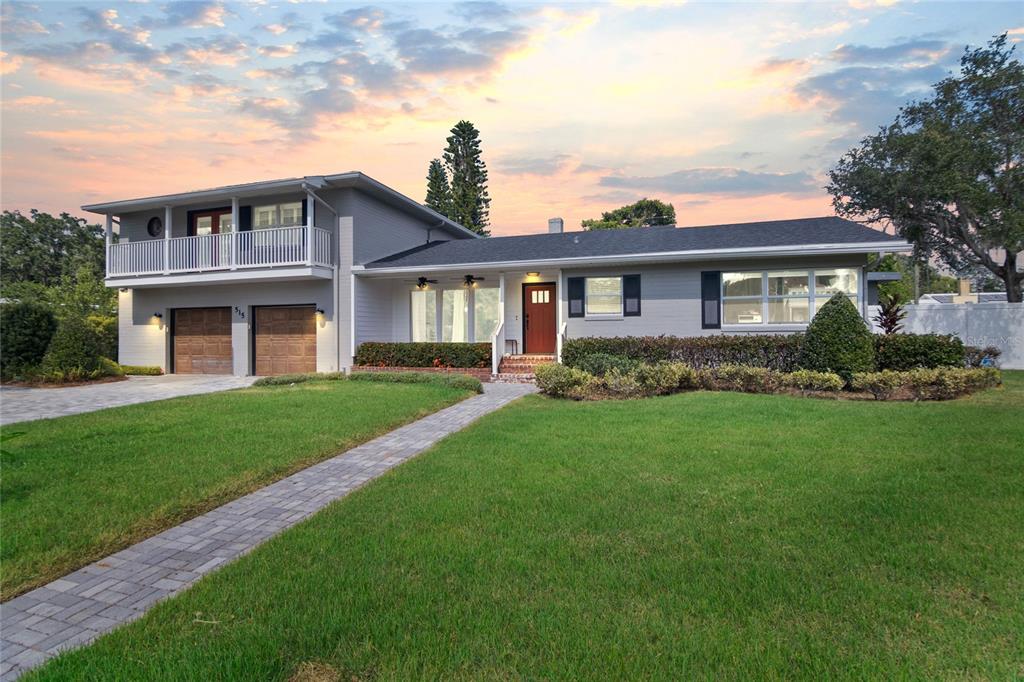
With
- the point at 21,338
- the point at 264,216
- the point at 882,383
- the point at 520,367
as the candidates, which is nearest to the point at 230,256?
the point at 264,216

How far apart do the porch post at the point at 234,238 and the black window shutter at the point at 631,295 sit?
11.1 metres

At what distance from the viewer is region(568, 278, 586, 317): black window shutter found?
14.4 meters

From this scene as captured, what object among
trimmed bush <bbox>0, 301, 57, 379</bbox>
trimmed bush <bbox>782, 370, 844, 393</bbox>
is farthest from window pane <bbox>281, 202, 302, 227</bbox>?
trimmed bush <bbox>782, 370, 844, 393</bbox>

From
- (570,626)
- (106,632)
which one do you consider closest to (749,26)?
(570,626)

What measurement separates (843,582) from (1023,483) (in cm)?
293

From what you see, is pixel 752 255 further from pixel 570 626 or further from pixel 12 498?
pixel 12 498

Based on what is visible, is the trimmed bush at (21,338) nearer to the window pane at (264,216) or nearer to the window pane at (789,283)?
the window pane at (264,216)

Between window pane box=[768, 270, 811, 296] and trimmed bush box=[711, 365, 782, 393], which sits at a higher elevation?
window pane box=[768, 270, 811, 296]

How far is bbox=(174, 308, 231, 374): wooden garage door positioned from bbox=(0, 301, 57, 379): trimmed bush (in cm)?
339

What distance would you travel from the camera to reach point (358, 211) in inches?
618

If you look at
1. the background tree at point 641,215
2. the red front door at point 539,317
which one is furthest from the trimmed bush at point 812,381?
the background tree at point 641,215

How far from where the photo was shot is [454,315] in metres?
16.6

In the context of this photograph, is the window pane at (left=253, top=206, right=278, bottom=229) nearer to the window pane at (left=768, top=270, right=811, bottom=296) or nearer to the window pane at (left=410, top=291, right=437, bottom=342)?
the window pane at (left=410, top=291, right=437, bottom=342)

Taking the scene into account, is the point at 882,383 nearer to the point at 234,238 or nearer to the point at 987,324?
the point at 987,324
